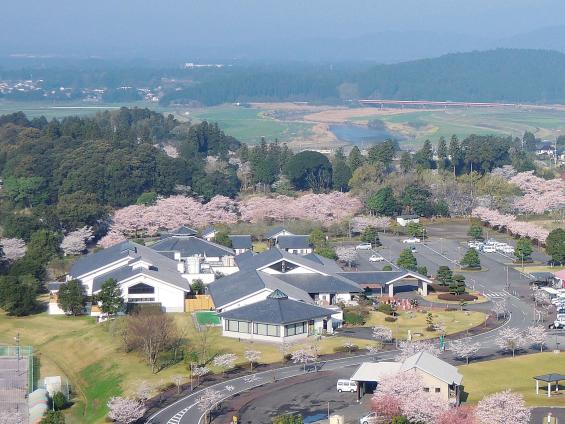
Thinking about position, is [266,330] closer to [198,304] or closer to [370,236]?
[198,304]

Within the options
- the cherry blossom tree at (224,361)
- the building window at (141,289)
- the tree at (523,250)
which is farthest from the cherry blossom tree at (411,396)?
the tree at (523,250)

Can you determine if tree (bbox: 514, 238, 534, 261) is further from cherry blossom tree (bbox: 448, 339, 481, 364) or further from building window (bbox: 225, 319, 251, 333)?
building window (bbox: 225, 319, 251, 333)

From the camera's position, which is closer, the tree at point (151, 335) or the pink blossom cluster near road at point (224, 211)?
the tree at point (151, 335)

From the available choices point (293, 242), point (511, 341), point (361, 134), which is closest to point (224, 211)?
point (293, 242)

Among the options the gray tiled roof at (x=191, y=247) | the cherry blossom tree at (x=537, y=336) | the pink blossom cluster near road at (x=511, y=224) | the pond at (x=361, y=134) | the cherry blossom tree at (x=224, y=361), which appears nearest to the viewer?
the cherry blossom tree at (x=224, y=361)

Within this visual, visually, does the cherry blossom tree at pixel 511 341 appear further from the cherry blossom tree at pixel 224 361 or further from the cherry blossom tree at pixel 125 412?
the cherry blossom tree at pixel 125 412

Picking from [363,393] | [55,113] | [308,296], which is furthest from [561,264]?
[55,113]
